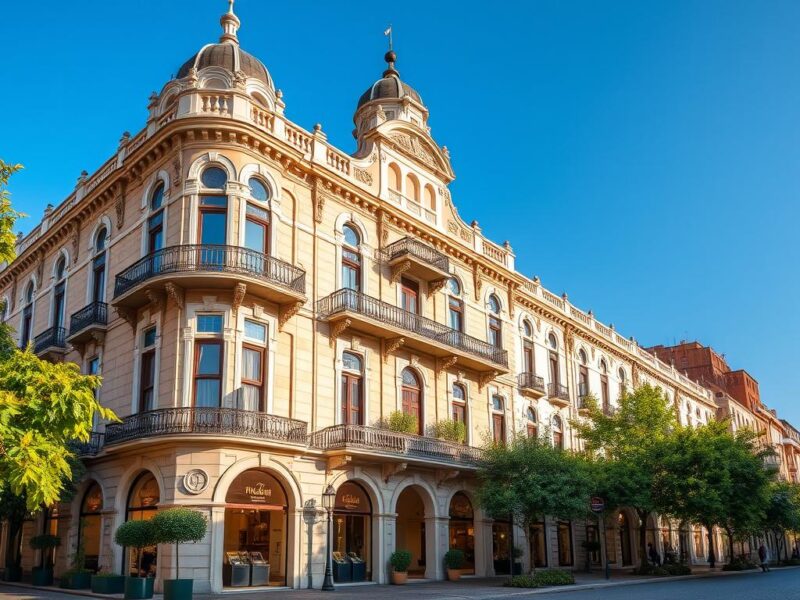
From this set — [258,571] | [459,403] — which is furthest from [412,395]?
[258,571]

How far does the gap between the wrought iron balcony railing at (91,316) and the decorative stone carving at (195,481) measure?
8.27 m

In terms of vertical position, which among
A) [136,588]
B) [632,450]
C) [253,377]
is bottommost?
[136,588]

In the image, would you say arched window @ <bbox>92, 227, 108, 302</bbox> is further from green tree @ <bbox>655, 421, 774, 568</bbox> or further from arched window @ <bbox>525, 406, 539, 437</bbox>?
green tree @ <bbox>655, 421, 774, 568</bbox>

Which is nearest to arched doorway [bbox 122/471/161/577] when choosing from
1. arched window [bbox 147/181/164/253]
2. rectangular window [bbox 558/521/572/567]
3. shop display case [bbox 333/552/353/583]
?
shop display case [bbox 333/552/353/583]

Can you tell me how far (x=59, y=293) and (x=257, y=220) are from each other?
1191cm

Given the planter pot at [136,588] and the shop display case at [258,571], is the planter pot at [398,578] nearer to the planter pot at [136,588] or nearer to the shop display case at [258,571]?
the shop display case at [258,571]

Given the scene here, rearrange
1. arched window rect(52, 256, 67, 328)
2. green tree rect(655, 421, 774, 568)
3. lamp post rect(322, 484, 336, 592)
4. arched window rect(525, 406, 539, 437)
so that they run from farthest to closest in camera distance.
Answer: arched window rect(525, 406, 539, 437) < green tree rect(655, 421, 774, 568) < arched window rect(52, 256, 67, 328) < lamp post rect(322, 484, 336, 592)

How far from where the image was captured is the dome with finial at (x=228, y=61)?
28031 millimetres

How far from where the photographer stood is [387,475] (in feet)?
86.7

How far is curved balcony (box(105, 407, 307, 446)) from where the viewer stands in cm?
2150

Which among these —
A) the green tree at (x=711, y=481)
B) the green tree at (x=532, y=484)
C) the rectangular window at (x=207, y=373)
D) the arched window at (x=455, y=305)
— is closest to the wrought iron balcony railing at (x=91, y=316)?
the rectangular window at (x=207, y=373)

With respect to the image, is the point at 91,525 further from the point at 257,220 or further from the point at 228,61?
the point at 228,61

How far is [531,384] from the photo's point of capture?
37781mm

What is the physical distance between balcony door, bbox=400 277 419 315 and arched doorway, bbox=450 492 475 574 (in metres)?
7.79
